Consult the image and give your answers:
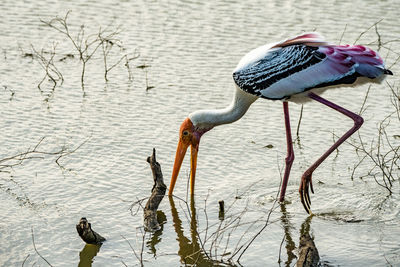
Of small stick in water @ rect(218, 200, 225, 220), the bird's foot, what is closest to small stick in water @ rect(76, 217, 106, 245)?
small stick in water @ rect(218, 200, 225, 220)

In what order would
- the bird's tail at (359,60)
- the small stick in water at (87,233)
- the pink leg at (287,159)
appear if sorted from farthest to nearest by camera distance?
the pink leg at (287,159)
the bird's tail at (359,60)
the small stick in water at (87,233)

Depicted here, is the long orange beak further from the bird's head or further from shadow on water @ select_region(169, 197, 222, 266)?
shadow on water @ select_region(169, 197, 222, 266)

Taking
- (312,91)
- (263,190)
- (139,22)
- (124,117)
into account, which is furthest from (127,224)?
(139,22)

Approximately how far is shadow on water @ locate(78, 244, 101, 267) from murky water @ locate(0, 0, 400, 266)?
1 centimetres

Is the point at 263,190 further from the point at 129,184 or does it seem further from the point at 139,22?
the point at 139,22

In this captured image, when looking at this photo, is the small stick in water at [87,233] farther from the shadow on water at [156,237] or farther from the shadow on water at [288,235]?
the shadow on water at [288,235]

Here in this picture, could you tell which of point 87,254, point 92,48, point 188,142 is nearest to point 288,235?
point 188,142

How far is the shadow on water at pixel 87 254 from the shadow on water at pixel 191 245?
26.1 inches

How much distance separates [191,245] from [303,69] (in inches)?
71.1

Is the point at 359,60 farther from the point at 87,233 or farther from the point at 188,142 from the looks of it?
the point at 87,233

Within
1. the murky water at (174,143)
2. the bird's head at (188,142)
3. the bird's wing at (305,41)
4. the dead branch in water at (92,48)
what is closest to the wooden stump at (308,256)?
the murky water at (174,143)

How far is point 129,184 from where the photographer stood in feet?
26.6

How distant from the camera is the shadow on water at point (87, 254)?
22.0 feet

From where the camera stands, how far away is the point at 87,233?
6.71 meters
